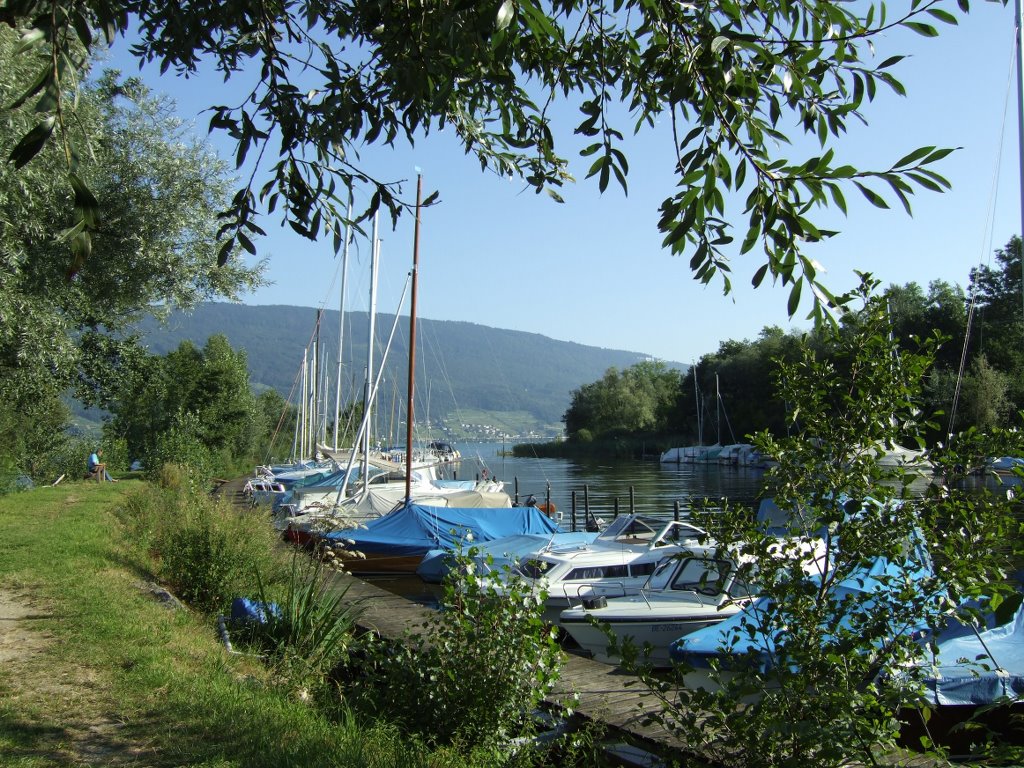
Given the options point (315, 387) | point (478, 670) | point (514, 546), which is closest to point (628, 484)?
point (315, 387)

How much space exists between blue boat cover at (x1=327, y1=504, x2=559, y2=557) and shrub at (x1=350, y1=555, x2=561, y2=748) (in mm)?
14682

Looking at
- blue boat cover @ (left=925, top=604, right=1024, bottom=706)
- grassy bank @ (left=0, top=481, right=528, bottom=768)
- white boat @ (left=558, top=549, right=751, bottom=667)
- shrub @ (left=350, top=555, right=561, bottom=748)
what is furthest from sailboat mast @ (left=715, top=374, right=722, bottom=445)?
shrub @ (left=350, top=555, right=561, bottom=748)

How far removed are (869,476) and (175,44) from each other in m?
4.17

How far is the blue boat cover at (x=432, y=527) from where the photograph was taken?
2161cm

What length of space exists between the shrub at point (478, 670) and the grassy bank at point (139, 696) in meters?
0.30

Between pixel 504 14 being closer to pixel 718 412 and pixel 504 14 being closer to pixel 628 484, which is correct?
pixel 628 484

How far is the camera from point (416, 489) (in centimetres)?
2852

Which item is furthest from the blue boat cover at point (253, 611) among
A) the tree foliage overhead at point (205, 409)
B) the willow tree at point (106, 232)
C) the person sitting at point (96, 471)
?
the tree foliage overhead at point (205, 409)

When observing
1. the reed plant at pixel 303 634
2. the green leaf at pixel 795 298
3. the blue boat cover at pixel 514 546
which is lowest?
the blue boat cover at pixel 514 546

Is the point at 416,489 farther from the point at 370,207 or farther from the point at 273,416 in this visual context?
the point at 273,416

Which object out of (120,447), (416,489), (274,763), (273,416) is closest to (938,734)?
(274,763)

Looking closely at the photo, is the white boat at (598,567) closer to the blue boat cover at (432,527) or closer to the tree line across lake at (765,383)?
the blue boat cover at (432,527)

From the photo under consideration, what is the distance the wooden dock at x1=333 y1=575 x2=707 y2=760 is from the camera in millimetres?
6391

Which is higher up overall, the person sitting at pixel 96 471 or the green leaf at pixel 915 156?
the green leaf at pixel 915 156
